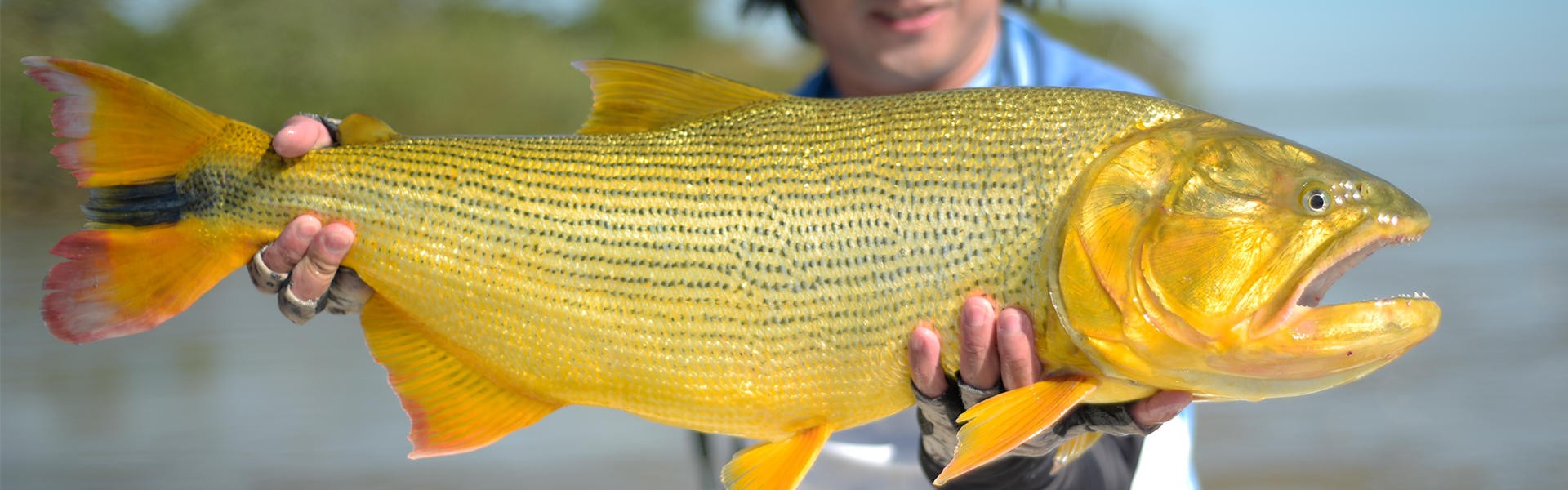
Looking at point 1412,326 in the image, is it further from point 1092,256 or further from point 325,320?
point 325,320

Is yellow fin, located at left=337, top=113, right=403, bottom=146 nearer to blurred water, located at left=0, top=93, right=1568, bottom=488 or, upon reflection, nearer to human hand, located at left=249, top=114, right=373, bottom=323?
human hand, located at left=249, top=114, right=373, bottom=323

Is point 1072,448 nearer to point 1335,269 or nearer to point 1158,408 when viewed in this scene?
point 1158,408

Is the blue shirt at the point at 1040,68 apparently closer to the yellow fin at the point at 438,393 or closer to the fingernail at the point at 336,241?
the yellow fin at the point at 438,393

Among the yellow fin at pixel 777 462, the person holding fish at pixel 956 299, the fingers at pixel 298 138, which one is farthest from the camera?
the fingers at pixel 298 138

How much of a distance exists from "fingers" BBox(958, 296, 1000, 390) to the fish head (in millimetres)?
138

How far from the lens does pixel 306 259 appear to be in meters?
2.44

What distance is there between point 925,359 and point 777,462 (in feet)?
1.38

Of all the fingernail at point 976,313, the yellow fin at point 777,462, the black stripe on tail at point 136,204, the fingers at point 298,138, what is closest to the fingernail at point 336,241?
the fingers at point 298,138

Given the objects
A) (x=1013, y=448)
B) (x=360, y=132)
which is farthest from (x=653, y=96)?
(x=1013, y=448)

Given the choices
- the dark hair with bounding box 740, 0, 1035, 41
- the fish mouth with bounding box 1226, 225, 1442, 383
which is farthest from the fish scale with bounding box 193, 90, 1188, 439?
the dark hair with bounding box 740, 0, 1035, 41

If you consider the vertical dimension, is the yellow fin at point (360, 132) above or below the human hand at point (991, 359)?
above

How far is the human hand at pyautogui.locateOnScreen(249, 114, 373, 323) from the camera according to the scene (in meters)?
2.40

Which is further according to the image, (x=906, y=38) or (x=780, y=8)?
(x=780, y=8)

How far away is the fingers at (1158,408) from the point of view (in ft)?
7.22
